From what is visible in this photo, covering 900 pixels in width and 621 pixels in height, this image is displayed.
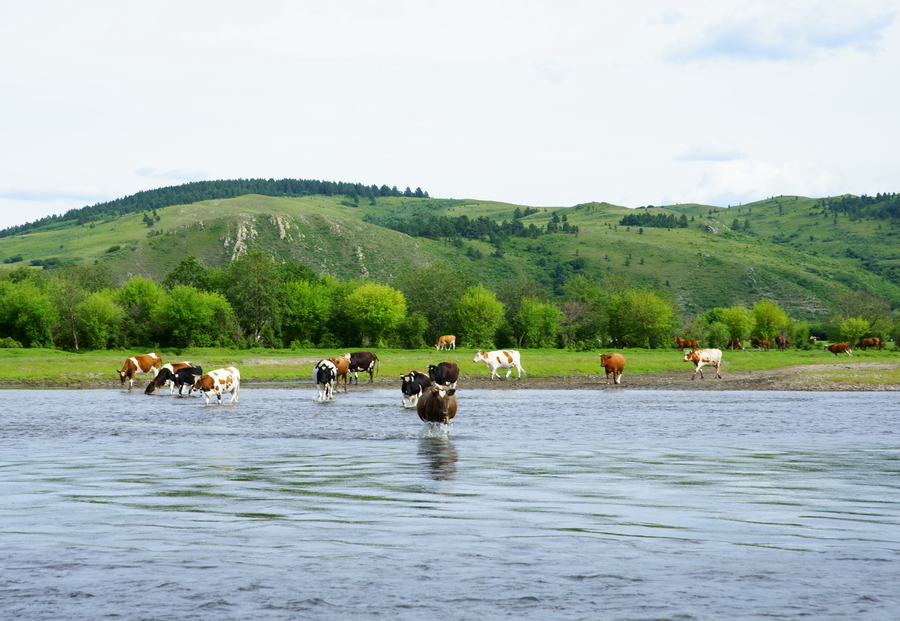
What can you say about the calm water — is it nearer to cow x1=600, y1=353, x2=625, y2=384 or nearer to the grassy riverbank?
the grassy riverbank

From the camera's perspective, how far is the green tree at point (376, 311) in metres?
99.4

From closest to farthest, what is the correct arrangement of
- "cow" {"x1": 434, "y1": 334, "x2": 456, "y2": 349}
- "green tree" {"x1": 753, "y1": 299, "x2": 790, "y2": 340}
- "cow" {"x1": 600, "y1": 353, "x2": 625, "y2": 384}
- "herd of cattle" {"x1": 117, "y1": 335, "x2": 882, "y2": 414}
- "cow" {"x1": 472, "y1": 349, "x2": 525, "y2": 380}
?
"herd of cattle" {"x1": 117, "y1": 335, "x2": 882, "y2": 414}, "cow" {"x1": 600, "y1": 353, "x2": 625, "y2": 384}, "cow" {"x1": 472, "y1": 349, "x2": 525, "y2": 380}, "cow" {"x1": 434, "y1": 334, "x2": 456, "y2": 349}, "green tree" {"x1": 753, "y1": 299, "x2": 790, "y2": 340}

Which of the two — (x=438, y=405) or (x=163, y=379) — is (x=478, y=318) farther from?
(x=438, y=405)

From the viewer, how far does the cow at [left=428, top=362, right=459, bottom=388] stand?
109 ft

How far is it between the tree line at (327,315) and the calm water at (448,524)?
71.1m

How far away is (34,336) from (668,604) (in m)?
91.5

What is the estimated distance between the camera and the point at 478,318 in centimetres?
10588

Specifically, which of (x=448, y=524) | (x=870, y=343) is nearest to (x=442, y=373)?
(x=448, y=524)

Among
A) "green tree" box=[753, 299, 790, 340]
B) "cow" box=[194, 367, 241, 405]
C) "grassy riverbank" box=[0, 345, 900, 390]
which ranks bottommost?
"grassy riverbank" box=[0, 345, 900, 390]

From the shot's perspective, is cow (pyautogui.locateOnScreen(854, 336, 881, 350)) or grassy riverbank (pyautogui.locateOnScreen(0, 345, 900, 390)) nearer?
grassy riverbank (pyautogui.locateOnScreen(0, 345, 900, 390))

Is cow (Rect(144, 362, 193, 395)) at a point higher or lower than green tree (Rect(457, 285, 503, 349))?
lower

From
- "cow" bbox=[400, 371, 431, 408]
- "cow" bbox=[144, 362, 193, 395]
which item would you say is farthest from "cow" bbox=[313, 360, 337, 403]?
"cow" bbox=[144, 362, 193, 395]

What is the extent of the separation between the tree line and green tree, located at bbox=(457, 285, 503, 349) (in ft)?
0.45

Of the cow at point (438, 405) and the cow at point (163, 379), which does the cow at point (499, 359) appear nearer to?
the cow at point (163, 379)
